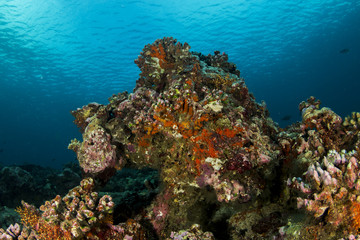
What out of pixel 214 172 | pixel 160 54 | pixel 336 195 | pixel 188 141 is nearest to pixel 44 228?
pixel 188 141

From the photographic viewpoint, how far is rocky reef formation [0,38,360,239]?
273 cm

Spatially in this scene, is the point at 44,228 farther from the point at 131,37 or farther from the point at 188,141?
the point at 131,37

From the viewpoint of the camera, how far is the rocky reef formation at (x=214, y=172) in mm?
2730

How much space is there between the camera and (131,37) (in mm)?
31875

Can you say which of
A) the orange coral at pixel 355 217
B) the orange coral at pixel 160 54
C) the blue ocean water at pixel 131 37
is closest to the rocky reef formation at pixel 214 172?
the orange coral at pixel 355 217

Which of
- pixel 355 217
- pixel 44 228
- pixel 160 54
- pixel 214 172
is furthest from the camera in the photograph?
pixel 160 54

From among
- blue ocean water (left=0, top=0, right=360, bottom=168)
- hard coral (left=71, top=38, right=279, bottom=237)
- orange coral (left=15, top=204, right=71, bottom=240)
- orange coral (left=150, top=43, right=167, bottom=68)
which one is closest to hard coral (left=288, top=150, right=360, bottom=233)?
hard coral (left=71, top=38, right=279, bottom=237)

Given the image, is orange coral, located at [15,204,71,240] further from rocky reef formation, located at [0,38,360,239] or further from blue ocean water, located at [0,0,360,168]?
blue ocean water, located at [0,0,360,168]

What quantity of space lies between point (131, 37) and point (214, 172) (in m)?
32.5

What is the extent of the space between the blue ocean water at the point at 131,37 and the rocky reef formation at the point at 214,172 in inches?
730

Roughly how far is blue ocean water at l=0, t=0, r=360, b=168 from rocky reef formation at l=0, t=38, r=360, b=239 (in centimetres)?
1855

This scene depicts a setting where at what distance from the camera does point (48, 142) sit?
106 metres

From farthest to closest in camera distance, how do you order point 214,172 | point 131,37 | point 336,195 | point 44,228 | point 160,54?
1. point 131,37
2. point 160,54
3. point 214,172
4. point 44,228
5. point 336,195

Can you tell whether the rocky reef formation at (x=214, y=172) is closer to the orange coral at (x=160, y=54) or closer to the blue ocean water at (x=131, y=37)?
the orange coral at (x=160, y=54)
